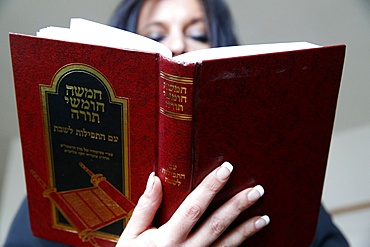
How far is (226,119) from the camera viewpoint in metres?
0.63

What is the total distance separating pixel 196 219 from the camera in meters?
0.66

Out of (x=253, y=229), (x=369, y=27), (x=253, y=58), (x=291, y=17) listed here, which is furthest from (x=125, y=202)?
(x=369, y=27)

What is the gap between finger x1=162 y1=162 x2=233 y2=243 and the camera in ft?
2.09

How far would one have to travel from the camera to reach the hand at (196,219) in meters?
0.64

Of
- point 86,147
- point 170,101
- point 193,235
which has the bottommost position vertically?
point 193,235

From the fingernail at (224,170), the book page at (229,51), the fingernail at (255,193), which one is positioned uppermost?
the book page at (229,51)

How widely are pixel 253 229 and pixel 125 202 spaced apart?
23 centimetres

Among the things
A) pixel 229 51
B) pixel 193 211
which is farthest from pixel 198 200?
pixel 229 51

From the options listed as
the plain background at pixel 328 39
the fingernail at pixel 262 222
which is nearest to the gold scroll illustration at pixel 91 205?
the fingernail at pixel 262 222

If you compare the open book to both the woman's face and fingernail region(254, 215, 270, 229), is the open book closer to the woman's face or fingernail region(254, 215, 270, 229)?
fingernail region(254, 215, 270, 229)

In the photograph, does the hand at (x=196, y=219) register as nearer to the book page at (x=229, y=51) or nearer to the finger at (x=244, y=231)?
the finger at (x=244, y=231)

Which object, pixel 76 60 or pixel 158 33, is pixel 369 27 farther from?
pixel 76 60

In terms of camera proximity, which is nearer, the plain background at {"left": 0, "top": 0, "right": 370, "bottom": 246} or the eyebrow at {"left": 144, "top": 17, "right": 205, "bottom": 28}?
the eyebrow at {"left": 144, "top": 17, "right": 205, "bottom": 28}

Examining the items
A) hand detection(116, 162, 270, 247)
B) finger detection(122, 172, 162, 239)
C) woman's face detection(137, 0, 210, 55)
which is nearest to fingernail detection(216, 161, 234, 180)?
hand detection(116, 162, 270, 247)
